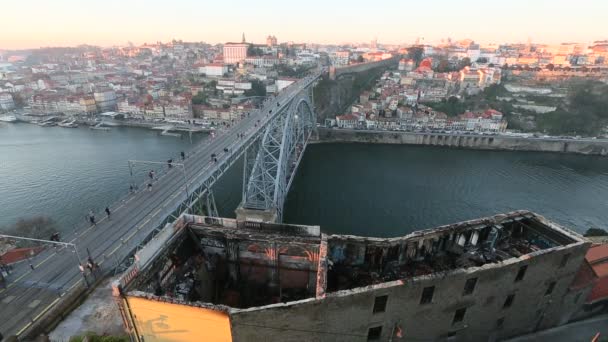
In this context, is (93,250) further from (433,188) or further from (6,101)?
(6,101)

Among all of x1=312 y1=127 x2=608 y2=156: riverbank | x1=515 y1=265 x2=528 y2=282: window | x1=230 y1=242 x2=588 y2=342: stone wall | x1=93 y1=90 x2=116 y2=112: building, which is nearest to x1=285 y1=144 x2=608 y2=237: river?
x1=312 y1=127 x2=608 y2=156: riverbank

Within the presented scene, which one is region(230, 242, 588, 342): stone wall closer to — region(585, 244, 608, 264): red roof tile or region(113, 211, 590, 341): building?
region(113, 211, 590, 341): building

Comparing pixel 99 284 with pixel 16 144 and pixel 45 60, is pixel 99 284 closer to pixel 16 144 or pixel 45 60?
pixel 16 144

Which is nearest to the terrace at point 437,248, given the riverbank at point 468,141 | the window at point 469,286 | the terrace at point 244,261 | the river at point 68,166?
the window at point 469,286

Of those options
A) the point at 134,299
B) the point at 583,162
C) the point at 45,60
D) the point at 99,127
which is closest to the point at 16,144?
the point at 99,127

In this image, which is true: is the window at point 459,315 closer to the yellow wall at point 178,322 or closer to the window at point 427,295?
the window at point 427,295

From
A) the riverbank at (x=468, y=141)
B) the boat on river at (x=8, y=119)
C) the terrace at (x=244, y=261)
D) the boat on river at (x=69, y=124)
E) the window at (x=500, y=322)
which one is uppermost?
the terrace at (x=244, y=261)
